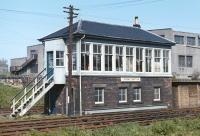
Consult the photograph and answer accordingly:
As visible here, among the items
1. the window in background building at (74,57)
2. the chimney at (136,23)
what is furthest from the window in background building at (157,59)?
the window in background building at (74,57)

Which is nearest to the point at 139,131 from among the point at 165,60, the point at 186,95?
the point at 165,60

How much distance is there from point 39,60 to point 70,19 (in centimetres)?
4823

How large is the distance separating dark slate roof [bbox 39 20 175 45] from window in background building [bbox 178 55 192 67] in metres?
30.4

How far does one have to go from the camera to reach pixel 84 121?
83.0ft

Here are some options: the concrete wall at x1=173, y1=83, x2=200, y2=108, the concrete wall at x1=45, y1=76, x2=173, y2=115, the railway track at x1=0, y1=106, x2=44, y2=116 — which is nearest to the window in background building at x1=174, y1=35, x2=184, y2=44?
the concrete wall at x1=173, y1=83, x2=200, y2=108

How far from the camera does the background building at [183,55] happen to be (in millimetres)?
67125

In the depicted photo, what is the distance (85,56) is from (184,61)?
40254 mm

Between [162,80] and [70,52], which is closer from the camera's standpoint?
[70,52]

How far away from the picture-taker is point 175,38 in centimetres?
7188

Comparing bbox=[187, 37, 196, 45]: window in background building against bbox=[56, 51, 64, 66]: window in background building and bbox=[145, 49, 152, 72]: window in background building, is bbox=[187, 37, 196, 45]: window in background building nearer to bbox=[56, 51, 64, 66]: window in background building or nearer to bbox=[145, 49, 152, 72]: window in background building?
bbox=[145, 49, 152, 72]: window in background building

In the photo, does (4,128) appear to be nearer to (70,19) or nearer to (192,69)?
(70,19)

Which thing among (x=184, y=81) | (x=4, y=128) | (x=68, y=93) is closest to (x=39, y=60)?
(x=184, y=81)

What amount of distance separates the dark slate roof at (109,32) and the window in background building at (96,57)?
3.23ft

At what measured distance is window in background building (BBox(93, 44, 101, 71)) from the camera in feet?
106
